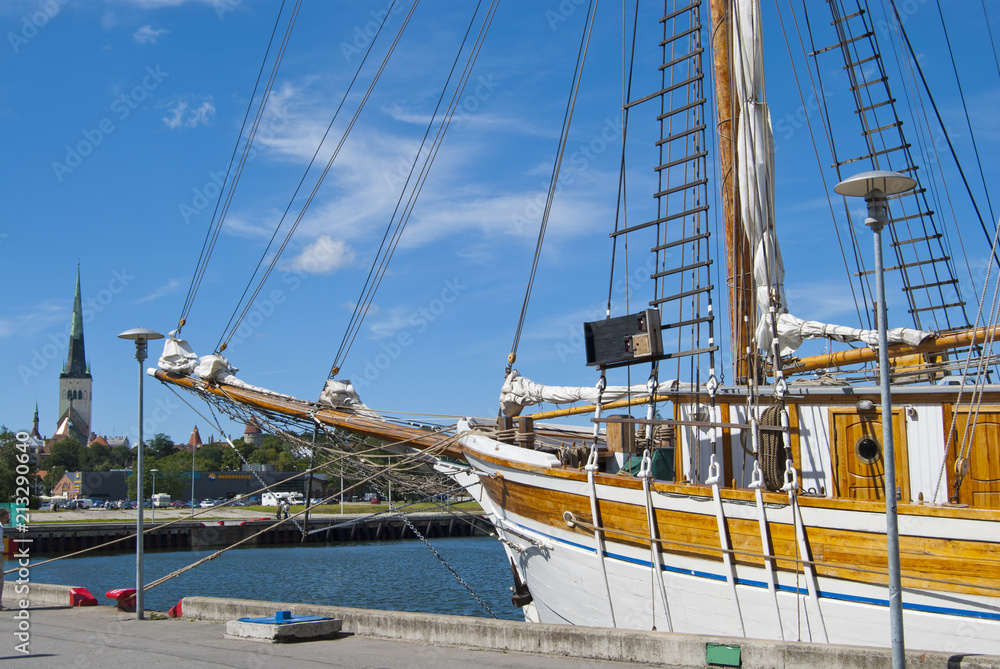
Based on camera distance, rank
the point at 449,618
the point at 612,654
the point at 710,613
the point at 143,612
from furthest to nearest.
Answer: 1. the point at 143,612
2. the point at 710,613
3. the point at 449,618
4. the point at 612,654

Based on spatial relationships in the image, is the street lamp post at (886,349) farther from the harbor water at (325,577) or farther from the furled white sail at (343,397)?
the harbor water at (325,577)

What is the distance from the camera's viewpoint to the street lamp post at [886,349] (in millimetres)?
6414

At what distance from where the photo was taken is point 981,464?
414 inches

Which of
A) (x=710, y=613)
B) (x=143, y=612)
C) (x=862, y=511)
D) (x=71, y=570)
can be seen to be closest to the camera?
(x=862, y=511)

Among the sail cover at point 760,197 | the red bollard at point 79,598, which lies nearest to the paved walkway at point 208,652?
the red bollard at point 79,598

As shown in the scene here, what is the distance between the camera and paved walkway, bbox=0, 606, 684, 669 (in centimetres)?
790

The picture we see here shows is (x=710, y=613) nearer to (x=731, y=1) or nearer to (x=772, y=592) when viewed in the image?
(x=772, y=592)

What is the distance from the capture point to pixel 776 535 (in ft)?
34.3

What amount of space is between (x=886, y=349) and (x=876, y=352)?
975 centimetres

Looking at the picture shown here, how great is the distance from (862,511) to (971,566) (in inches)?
46.6

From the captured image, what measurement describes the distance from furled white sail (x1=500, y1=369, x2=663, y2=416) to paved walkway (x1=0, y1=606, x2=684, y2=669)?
19.7ft

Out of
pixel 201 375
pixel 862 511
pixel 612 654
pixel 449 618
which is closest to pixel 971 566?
pixel 862 511

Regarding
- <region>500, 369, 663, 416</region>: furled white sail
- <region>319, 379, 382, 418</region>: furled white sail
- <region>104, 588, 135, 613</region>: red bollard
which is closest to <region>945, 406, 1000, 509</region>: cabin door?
<region>500, 369, 663, 416</region>: furled white sail

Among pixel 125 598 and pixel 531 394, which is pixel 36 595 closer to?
pixel 125 598
